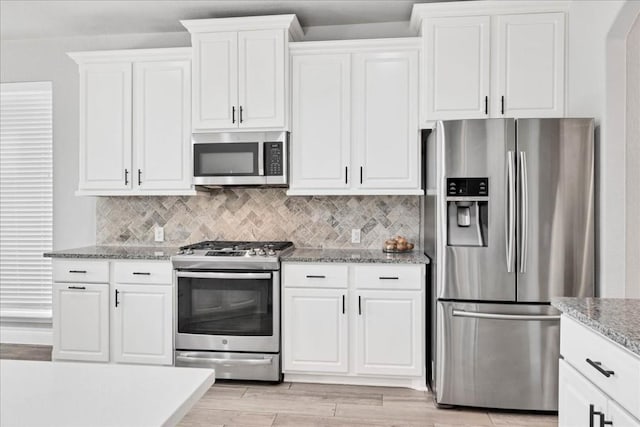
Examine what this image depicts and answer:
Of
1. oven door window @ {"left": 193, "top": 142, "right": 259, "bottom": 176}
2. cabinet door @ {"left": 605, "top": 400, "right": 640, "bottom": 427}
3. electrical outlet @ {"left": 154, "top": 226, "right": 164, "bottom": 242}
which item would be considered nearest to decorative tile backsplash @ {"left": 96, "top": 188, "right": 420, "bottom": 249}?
electrical outlet @ {"left": 154, "top": 226, "right": 164, "bottom": 242}

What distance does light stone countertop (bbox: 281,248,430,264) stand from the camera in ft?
10.1

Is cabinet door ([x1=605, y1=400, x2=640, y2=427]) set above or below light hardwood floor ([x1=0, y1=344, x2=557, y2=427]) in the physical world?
above

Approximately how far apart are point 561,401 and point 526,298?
1.19m

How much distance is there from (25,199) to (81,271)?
1348 mm

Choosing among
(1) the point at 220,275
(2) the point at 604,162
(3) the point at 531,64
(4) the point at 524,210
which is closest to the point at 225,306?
(1) the point at 220,275

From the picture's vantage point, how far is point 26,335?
13.5ft

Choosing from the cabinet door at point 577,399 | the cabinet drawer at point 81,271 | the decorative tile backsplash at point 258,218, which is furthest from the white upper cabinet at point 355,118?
the cabinet door at point 577,399

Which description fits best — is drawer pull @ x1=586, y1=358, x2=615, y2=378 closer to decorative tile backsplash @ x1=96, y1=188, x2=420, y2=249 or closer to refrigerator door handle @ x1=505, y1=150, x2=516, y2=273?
refrigerator door handle @ x1=505, y1=150, x2=516, y2=273

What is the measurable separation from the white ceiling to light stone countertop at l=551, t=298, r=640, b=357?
2.61 metres

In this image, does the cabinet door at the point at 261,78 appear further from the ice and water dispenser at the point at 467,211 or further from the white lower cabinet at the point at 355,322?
the ice and water dispenser at the point at 467,211

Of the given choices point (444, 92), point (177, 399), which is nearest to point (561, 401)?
point (177, 399)

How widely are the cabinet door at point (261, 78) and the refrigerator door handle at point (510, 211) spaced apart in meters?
1.64

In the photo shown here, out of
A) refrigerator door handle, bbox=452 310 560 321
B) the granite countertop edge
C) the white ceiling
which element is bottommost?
refrigerator door handle, bbox=452 310 560 321

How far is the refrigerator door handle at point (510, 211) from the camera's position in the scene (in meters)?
2.72
